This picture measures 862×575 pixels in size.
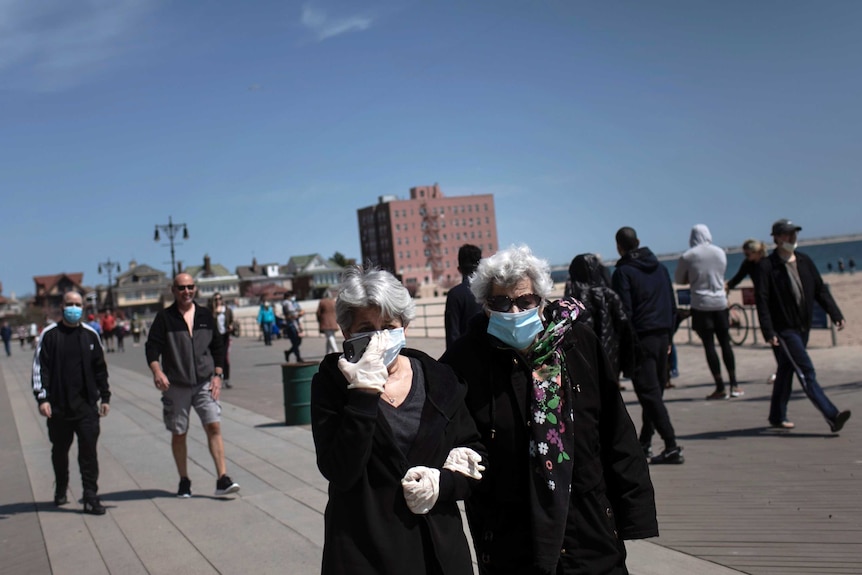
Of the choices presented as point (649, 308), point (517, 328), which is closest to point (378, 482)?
point (517, 328)

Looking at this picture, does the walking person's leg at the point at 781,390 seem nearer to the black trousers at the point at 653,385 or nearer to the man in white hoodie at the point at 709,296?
the black trousers at the point at 653,385

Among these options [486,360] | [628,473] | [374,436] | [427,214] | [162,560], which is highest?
[427,214]

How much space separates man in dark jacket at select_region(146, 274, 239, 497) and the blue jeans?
5062mm

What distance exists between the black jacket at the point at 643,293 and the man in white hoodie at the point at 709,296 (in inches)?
136

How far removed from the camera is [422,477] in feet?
8.93

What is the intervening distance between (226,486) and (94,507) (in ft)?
3.50

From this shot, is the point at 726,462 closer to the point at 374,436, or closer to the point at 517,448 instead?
the point at 517,448

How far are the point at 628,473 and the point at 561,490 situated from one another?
1.09 ft

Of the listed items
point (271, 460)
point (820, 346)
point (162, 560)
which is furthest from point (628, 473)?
point (820, 346)

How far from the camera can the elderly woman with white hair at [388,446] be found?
268 cm

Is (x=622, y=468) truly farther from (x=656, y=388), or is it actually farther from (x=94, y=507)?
(x=94, y=507)

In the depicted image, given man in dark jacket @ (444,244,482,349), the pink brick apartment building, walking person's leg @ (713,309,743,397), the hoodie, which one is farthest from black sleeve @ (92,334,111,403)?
the pink brick apartment building

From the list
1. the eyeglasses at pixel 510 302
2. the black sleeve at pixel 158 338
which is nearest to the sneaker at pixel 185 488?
the black sleeve at pixel 158 338

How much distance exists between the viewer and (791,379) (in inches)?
309
